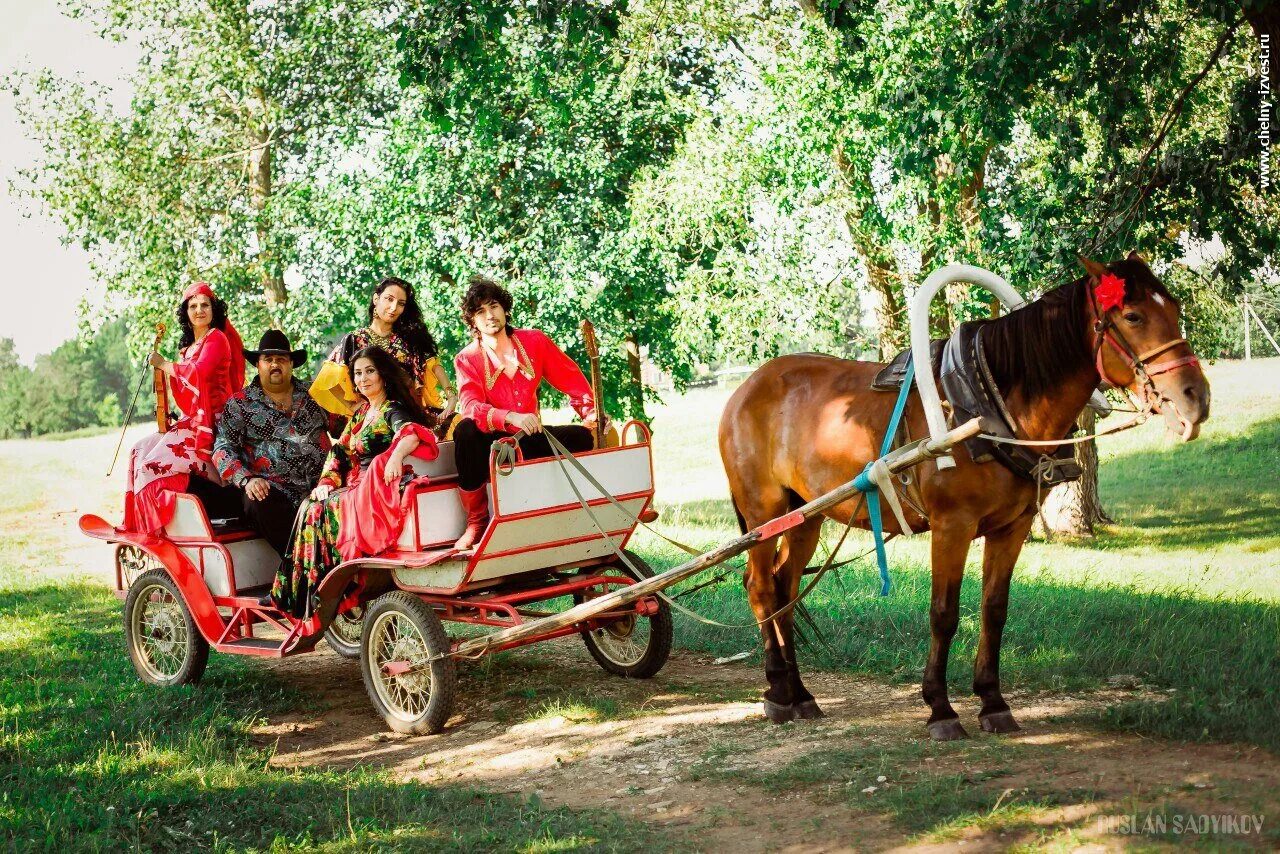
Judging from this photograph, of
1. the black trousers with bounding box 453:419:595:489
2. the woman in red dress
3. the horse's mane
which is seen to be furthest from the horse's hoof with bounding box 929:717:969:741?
the woman in red dress

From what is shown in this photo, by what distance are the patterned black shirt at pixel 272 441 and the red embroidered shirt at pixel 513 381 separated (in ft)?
4.25

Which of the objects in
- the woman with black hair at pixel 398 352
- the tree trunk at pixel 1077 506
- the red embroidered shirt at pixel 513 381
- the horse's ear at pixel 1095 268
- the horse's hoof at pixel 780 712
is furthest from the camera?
the tree trunk at pixel 1077 506

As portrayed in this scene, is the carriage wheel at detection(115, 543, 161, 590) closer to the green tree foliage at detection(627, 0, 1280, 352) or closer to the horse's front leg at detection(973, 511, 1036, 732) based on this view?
the horse's front leg at detection(973, 511, 1036, 732)

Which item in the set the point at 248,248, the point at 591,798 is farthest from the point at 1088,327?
the point at 248,248

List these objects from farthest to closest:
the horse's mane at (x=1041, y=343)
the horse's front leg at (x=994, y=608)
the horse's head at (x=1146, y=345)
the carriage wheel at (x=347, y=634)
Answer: the carriage wheel at (x=347, y=634) < the horse's front leg at (x=994, y=608) < the horse's mane at (x=1041, y=343) < the horse's head at (x=1146, y=345)

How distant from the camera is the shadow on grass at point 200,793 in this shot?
4.58 metres

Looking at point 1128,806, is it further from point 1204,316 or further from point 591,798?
point 1204,316

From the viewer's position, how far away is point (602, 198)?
51.8ft

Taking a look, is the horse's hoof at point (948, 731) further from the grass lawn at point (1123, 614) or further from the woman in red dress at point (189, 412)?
the woman in red dress at point (189, 412)

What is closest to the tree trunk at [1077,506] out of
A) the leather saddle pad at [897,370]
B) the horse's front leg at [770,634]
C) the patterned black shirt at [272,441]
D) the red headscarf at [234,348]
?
the horse's front leg at [770,634]

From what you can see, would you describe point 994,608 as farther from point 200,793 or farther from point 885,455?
point 200,793

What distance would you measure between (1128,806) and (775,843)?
1220 mm

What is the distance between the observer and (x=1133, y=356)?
4.71 metres

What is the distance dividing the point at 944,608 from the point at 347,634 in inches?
175
